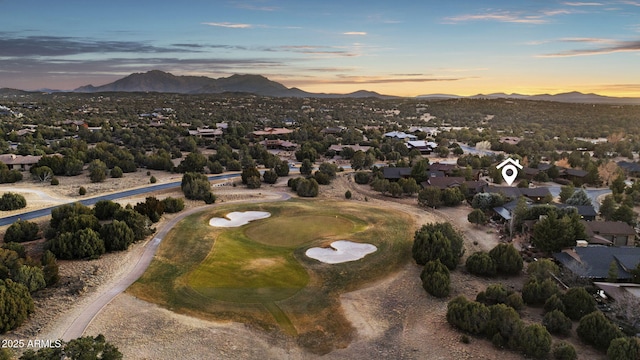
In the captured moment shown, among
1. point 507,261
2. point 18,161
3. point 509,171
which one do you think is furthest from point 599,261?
point 18,161

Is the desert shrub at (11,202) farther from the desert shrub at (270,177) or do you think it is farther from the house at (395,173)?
the house at (395,173)

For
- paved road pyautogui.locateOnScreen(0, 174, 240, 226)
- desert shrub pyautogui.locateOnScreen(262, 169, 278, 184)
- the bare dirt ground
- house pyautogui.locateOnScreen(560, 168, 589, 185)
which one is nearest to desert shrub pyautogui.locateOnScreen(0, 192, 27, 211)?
paved road pyautogui.locateOnScreen(0, 174, 240, 226)

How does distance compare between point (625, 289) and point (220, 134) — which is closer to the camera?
point (625, 289)

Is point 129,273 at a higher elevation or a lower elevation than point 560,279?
lower

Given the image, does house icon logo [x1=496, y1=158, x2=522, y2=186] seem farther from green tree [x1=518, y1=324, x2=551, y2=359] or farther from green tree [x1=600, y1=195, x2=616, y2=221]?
green tree [x1=518, y1=324, x2=551, y2=359]

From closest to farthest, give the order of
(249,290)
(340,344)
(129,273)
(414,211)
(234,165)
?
(340,344) < (249,290) < (129,273) < (414,211) < (234,165)

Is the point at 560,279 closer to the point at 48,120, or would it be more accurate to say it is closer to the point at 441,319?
the point at 441,319

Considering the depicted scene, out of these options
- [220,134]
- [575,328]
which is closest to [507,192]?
[575,328]
